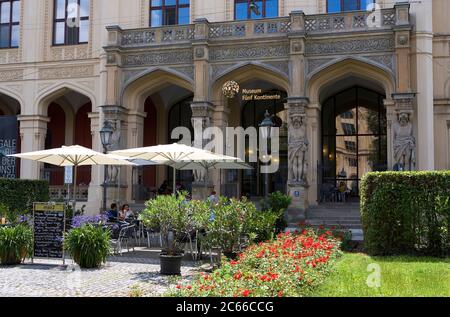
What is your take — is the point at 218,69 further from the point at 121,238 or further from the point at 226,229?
the point at 226,229

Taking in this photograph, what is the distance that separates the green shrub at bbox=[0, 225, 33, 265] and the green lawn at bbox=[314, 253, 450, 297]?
22.3ft

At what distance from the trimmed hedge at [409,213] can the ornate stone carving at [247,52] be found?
401 inches

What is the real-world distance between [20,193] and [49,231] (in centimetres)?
803

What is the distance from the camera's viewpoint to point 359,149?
25609 millimetres

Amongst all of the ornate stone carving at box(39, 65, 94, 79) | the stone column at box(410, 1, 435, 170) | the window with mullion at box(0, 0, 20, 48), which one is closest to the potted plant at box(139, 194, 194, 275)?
the stone column at box(410, 1, 435, 170)

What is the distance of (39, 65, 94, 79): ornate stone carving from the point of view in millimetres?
24750

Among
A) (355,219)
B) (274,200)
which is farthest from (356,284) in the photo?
(355,219)

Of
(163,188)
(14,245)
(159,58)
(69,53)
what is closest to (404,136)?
(159,58)

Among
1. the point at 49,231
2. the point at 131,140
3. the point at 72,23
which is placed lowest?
the point at 49,231

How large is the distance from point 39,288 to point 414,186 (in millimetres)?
8196

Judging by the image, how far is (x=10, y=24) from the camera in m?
26.7

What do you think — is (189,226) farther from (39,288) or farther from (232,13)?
(232,13)

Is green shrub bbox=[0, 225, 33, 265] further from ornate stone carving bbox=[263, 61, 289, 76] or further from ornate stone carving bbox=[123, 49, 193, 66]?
ornate stone carving bbox=[263, 61, 289, 76]
